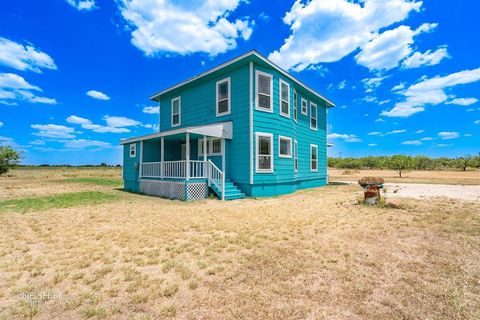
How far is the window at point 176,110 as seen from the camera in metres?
16.2

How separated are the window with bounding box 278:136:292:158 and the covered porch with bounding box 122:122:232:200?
2800 mm

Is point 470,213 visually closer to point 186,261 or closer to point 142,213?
point 186,261

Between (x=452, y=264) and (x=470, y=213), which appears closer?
(x=452, y=264)

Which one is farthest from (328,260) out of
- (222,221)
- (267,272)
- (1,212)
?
(1,212)

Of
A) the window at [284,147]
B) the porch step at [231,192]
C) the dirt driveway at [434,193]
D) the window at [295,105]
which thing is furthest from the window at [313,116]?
the porch step at [231,192]

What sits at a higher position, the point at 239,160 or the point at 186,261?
the point at 239,160

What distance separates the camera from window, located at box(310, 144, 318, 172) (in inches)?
704

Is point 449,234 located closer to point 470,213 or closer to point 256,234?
point 470,213

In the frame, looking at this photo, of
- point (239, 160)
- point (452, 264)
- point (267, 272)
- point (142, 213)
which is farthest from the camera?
point (239, 160)

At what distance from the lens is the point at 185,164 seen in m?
12.2

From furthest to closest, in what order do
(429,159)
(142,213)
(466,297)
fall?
(429,159), (142,213), (466,297)

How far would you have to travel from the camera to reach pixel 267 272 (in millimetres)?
3646

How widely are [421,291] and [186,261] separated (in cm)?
329

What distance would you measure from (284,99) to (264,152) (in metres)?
3.44
